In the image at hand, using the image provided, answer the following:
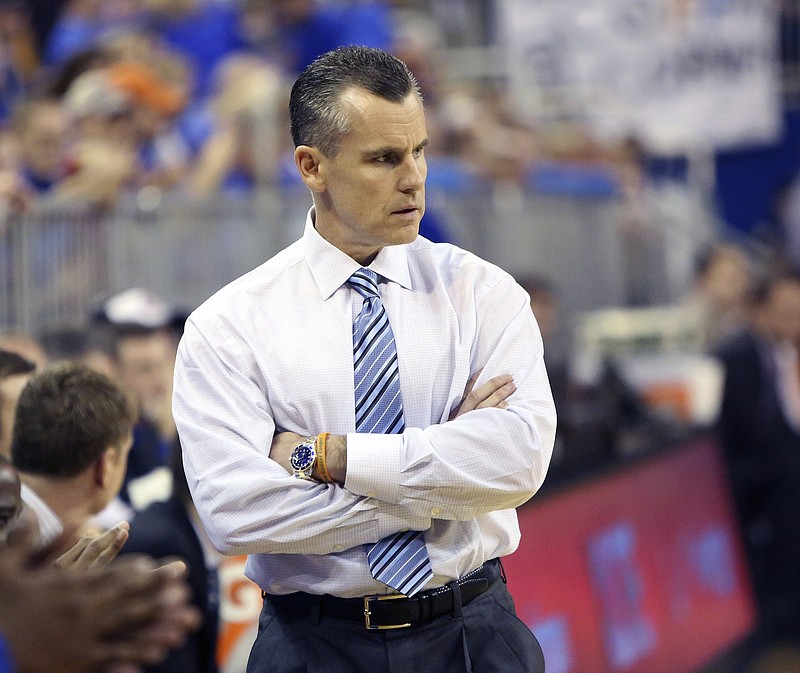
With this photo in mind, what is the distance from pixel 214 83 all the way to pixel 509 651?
6306 mm

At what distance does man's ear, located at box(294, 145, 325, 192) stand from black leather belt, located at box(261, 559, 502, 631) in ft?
3.14

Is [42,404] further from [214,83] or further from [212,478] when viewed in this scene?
[214,83]

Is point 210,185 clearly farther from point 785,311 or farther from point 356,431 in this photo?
point 356,431

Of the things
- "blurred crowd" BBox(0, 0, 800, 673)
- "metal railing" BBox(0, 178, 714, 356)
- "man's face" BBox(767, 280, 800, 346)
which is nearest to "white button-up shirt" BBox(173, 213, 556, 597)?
"blurred crowd" BBox(0, 0, 800, 673)

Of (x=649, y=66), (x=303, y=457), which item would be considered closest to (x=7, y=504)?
(x=303, y=457)

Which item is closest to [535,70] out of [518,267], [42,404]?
[518,267]

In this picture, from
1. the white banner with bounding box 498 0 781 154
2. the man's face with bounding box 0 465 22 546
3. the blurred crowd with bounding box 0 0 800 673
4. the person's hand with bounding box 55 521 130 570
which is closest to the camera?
the man's face with bounding box 0 465 22 546

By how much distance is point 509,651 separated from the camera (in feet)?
9.74

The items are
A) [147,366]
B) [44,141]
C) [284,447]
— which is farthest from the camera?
[44,141]

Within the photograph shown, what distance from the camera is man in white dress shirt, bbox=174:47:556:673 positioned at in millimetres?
2842

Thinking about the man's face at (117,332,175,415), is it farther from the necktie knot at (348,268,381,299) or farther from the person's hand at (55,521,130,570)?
the person's hand at (55,521,130,570)

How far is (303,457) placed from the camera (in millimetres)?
2879

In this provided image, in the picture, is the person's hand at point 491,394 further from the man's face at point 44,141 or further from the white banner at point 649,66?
the white banner at point 649,66

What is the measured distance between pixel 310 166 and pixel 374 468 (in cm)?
75
